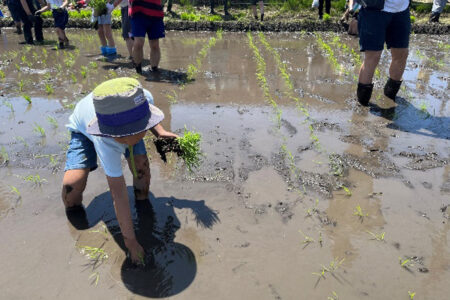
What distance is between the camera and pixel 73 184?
244 centimetres

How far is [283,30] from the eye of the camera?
9719mm

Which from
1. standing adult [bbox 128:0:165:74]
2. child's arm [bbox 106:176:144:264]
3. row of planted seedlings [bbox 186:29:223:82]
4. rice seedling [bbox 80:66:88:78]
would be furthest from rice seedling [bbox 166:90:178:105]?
child's arm [bbox 106:176:144:264]

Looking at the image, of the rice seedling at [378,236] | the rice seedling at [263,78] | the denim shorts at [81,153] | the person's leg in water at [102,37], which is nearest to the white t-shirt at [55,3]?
the person's leg in water at [102,37]

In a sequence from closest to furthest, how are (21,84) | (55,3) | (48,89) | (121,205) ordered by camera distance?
(121,205) → (48,89) → (21,84) → (55,3)

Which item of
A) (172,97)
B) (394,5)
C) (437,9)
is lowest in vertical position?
(172,97)

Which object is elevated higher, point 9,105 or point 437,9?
point 437,9

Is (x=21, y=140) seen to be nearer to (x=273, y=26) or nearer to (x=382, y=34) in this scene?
(x=382, y=34)

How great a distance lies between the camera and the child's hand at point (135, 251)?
2059 mm

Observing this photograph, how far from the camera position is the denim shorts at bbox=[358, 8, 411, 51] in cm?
390

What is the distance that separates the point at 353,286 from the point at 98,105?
1681mm

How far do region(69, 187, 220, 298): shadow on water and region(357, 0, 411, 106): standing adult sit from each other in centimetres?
270

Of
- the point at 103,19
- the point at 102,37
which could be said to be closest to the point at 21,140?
the point at 103,19

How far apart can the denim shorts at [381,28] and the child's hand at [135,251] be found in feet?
11.1

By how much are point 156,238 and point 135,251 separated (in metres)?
0.27
